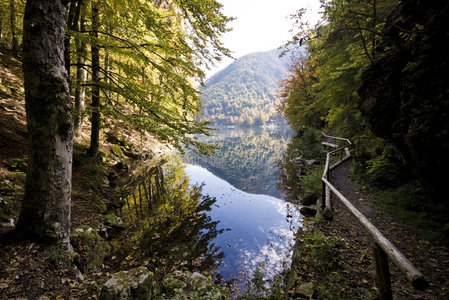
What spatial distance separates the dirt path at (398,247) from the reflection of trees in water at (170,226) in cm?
375

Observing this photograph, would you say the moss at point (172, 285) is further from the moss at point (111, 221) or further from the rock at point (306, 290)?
the moss at point (111, 221)

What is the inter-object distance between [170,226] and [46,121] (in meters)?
5.71

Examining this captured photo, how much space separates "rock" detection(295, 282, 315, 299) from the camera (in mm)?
3623

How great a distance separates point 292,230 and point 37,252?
24.4 feet

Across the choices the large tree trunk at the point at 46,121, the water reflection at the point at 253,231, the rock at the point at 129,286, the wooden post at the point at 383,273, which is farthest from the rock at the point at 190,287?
the wooden post at the point at 383,273

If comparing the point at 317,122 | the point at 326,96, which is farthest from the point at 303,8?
the point at 317,122

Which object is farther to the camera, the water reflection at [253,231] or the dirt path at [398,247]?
the water reflection at [253,231]

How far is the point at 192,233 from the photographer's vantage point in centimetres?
741

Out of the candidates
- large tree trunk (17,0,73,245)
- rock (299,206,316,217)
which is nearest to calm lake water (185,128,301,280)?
rock (299,206,316,217)

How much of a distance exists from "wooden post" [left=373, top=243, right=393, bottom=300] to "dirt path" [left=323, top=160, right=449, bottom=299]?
663mm

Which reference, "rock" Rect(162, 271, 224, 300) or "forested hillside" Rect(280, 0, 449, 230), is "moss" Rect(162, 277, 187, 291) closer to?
"rock" Rect(162, 271, 224, 300)

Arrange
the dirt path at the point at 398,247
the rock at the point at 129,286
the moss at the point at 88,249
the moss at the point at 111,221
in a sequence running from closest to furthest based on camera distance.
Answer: the rock at the point at 129,286 < the dirt path at the point at 398,247 < the moss at the point at 88,249 < the moss at the point at 111,221

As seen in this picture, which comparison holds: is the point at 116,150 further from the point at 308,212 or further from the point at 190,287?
the point at 308,212

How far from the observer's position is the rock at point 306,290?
3623mm
